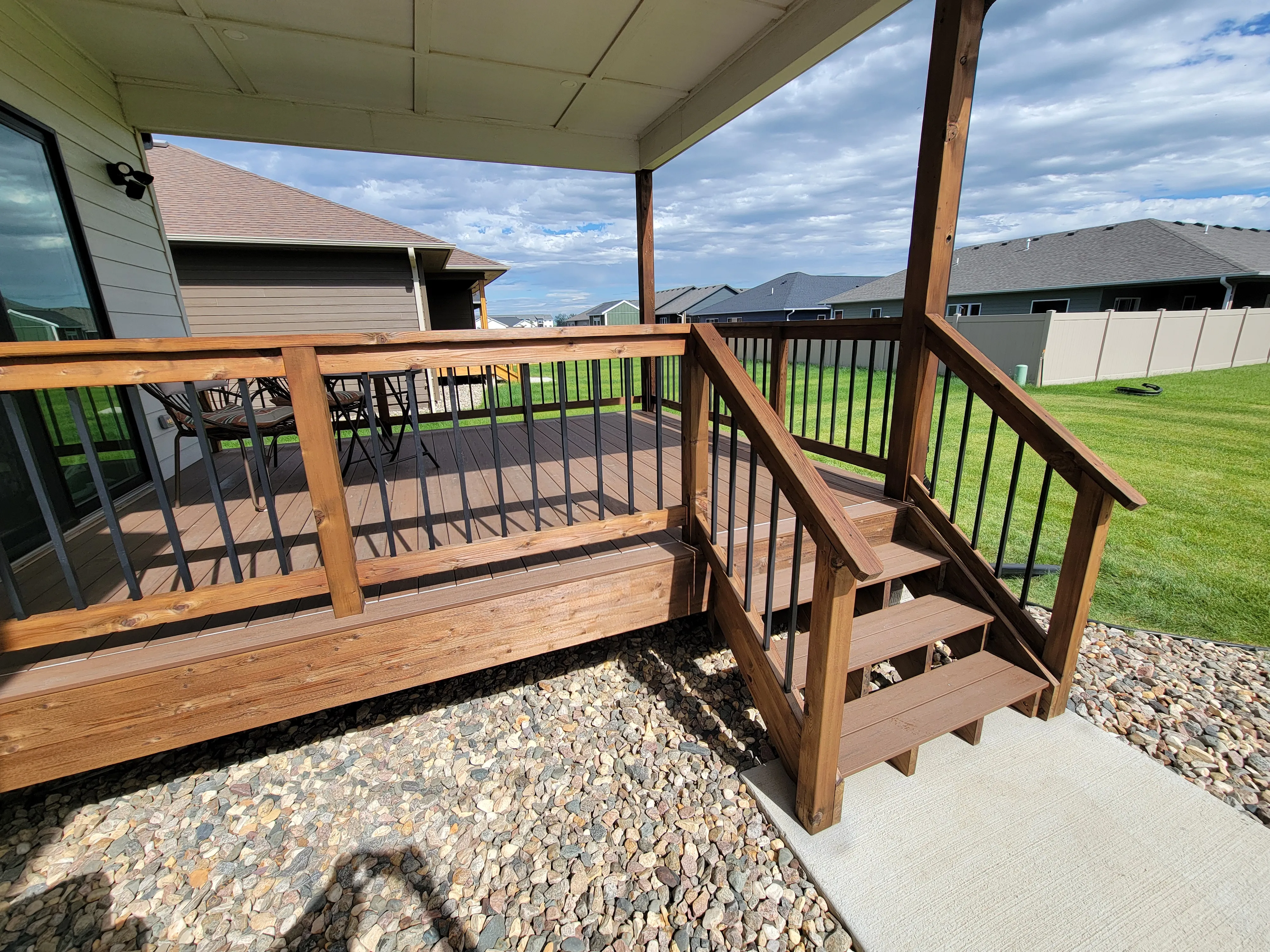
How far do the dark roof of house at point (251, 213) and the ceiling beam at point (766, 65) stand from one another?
6026 mm

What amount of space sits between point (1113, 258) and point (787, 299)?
46.9 ft

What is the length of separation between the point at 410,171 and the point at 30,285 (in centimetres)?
1894

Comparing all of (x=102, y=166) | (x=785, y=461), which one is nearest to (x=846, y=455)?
(x=785, y=461)

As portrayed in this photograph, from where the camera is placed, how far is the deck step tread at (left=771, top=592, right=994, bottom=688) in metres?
2.00

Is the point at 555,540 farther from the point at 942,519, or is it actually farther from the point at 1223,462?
the point at 1223,462

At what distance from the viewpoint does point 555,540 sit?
2.11 meters

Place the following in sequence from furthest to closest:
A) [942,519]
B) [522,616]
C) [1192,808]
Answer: [942,519], [522,616], [1192,808]

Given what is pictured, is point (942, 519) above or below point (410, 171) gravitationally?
below

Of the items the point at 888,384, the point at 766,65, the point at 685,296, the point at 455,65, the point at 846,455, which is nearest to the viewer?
the point at 888,384

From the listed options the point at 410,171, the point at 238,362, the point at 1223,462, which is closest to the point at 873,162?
the point at 410,171

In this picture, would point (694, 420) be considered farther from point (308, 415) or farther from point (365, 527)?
point (365, 527)

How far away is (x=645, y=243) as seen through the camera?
16.8 ft

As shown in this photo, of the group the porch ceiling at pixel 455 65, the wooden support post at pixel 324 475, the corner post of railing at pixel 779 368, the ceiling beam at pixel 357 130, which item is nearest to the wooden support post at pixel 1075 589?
the corner post of railing at pixel 779 368

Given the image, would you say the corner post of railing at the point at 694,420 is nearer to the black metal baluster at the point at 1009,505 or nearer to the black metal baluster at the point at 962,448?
the black metal baluster at the point at 962,448
